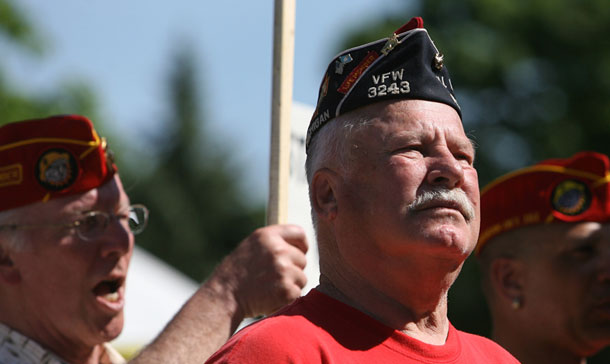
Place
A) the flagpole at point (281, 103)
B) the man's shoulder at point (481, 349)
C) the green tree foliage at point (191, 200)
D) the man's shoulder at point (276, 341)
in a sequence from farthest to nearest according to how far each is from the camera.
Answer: the green tree foliage at point (191, 200) < the flagpole at point (281, 103) < the man's shoulder at point (481, 349) < the man's shoulder at point (276, 341)

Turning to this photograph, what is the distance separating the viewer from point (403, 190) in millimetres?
2334

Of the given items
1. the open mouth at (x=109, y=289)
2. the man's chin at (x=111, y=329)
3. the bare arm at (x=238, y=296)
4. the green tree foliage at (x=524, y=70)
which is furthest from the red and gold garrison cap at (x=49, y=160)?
the green tree foliage at (x=524, y=70)

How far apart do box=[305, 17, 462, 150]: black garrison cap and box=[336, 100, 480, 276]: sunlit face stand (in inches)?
1.6

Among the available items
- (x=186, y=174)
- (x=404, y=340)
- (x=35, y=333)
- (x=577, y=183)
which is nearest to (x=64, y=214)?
(x=35, y=333)

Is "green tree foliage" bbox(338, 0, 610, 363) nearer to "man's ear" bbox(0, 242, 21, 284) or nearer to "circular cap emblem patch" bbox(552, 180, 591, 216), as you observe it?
"circular cap emblem patch" bbox(552, 180, 591, 216)

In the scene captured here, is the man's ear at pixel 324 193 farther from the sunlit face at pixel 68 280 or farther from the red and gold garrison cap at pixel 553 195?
the red and gold garrison cap at pixel 553 195

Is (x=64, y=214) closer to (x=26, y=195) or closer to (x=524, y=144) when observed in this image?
A: (x=26, y=195)

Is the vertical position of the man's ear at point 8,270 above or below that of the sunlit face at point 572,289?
above

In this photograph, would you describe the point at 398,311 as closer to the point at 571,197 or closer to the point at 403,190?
the point at 403,190

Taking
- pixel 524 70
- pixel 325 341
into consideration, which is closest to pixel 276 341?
pixel 325 341

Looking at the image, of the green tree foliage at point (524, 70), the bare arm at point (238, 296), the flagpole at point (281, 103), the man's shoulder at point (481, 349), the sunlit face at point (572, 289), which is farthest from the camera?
the green tree foliage at point (524, 70)

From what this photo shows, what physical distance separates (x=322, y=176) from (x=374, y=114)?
22 centimetres

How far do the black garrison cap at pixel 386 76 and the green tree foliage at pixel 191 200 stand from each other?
3027 cm

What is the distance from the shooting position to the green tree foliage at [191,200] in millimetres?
34594
